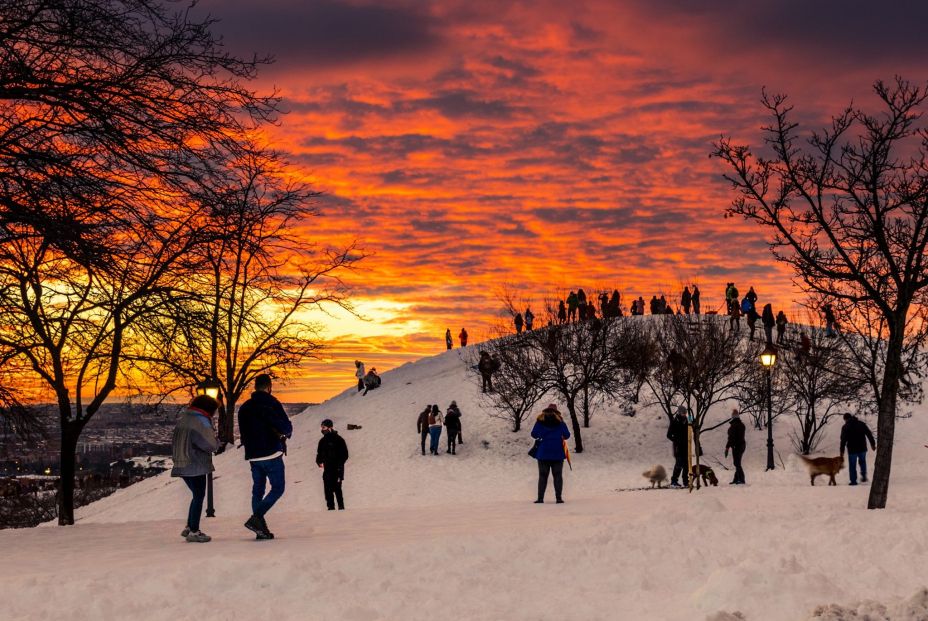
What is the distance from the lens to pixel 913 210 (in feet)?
51.7

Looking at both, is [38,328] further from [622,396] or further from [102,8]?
[622,396]

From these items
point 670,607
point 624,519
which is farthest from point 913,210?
point 670,607

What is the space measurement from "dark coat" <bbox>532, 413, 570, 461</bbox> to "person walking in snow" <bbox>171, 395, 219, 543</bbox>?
25.1 feet

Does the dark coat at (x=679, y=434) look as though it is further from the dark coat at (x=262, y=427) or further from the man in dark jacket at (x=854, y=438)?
the dark coat at (x=262, y=427)

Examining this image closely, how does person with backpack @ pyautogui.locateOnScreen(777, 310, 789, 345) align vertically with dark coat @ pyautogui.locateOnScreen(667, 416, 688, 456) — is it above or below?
above

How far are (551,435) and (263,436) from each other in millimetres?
7593

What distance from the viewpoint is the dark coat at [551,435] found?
17797mm

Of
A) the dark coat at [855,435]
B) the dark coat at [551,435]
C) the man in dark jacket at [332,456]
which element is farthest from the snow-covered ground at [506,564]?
the dark coat at [855,435]

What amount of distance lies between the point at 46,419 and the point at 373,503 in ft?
37.5

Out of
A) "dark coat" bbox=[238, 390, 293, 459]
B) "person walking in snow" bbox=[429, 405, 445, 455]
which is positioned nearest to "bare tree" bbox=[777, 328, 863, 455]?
"person walking in snow" bbox=[429, 405, 445, 455]

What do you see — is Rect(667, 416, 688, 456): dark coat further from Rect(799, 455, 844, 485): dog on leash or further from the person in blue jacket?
the person in blue jacket

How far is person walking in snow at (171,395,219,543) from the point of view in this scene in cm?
1148

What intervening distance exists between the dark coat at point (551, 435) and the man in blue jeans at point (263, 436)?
23.8ft

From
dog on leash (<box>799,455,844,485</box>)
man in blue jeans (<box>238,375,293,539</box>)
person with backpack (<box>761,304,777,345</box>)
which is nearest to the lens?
man in blue jeans (<box>238,375,293,539</box>)
